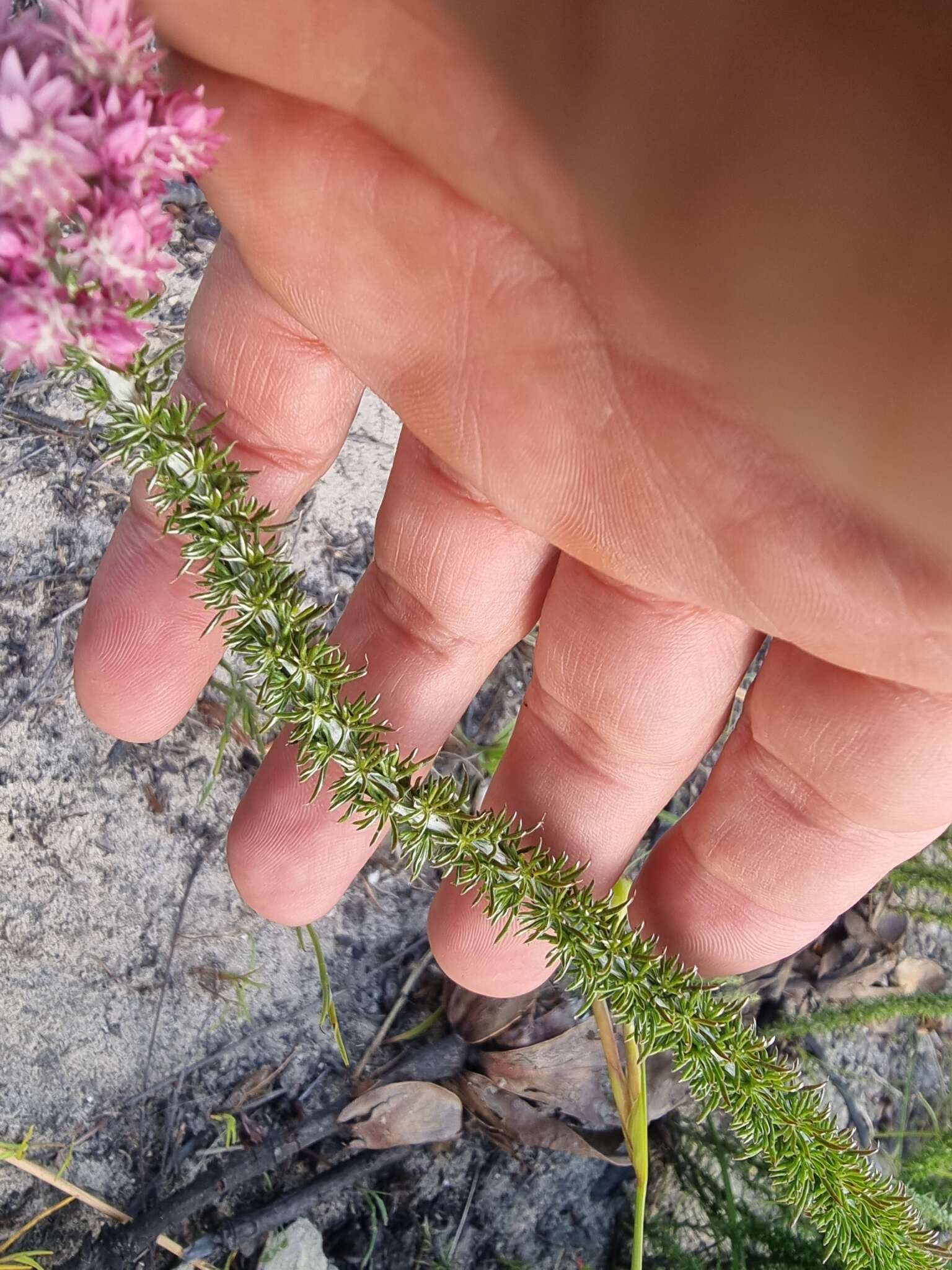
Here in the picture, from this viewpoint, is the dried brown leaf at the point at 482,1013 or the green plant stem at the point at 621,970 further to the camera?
the dried brown leaf at the point at 482,1013

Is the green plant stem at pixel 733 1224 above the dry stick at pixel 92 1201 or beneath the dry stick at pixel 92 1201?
above

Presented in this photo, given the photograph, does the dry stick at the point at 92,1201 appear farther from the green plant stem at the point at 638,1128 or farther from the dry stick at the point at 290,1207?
the green plant stem at the point at 638,1128

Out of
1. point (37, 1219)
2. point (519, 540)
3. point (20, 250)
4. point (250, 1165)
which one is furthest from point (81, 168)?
point (37, 1219)

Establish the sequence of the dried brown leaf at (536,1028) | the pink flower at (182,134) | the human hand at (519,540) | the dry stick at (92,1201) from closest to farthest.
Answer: the pink flower at (182,134)
the human hand at (519,540)
the dry stick at (92,1201)
the dried brown leaf at (536,1028)

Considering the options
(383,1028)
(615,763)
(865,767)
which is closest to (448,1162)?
(383,1028)

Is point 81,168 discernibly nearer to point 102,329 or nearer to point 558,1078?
point 102,329

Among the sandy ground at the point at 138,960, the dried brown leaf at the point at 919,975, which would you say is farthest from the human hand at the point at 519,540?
the dried brown leaf at the point at 919,975

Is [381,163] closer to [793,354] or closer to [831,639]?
[793,354]

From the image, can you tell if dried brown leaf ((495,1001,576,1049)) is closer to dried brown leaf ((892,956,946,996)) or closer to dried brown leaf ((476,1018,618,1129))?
dried brown leaf ((476,1018,618,1129))
